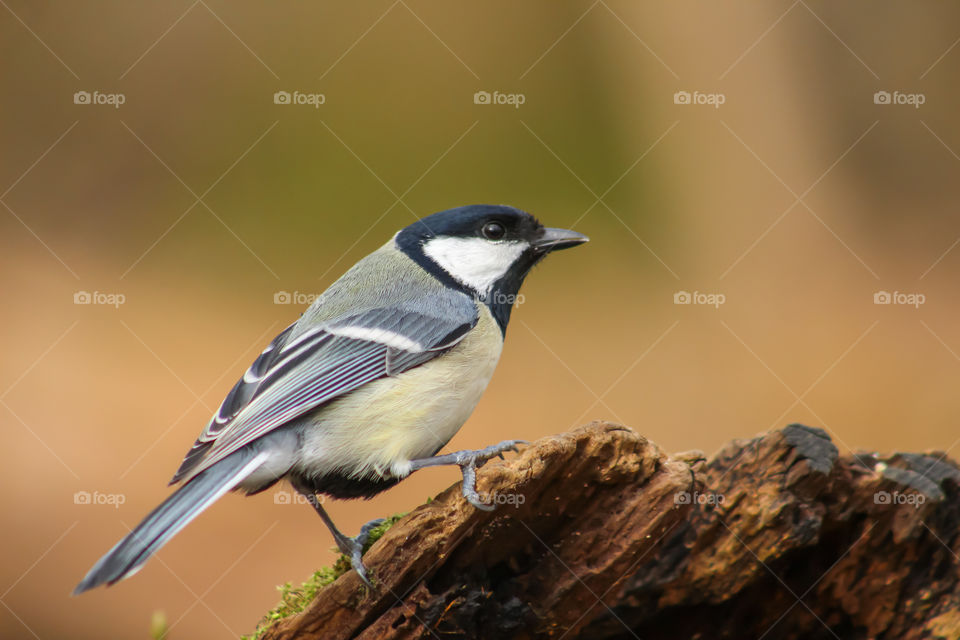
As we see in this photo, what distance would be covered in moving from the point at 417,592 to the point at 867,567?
4.36 feet

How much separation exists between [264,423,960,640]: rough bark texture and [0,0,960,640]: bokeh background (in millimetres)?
2439

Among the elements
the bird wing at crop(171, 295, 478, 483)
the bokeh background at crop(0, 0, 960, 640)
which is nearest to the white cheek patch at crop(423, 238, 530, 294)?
the bird wing at crop(171, 295, 478, 483)

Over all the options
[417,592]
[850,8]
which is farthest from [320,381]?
[850,8]

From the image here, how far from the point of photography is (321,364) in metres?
2.23

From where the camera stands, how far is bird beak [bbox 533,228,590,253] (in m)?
2.65

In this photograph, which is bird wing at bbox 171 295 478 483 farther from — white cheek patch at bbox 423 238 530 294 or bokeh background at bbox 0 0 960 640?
bokeh background at bbox 0 0 960 640

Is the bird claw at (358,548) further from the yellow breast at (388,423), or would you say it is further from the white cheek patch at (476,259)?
the white cheek patch at (476,259)

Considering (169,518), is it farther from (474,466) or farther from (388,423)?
(474,466)

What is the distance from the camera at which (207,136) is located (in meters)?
5.41

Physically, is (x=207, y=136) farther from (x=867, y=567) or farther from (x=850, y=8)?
(x=867, y=567)

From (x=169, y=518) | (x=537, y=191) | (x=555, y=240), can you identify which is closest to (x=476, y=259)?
(x=555, y=240)

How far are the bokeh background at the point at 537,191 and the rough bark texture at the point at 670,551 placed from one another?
2.44 meters

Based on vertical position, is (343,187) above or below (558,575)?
above

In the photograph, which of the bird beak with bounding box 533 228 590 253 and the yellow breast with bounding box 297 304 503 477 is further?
the bird beak with bounding box 533 228 590 253
